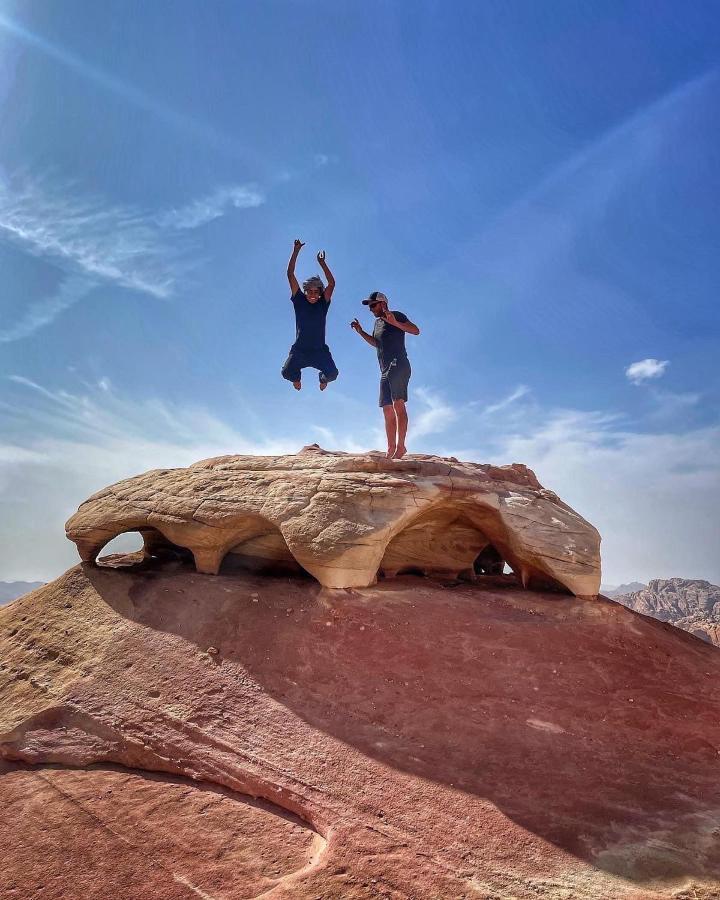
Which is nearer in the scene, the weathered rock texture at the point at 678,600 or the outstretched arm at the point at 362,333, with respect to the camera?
the outstretched arm at the point at 362,333

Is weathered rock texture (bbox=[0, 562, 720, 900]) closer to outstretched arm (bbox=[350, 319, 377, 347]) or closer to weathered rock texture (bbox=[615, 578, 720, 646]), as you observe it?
outstretched arm (bbox=[350, 319, 377, 347])

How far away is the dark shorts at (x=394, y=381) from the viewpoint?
925 cm

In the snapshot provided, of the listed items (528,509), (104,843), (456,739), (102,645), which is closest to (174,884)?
(104,843)

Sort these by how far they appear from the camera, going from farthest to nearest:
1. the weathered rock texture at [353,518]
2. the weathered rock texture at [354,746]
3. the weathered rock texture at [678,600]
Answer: the weathered rock texture at [678,600]
the weathered rock texture at [353,518]
the weathered rock texture at [354,746]

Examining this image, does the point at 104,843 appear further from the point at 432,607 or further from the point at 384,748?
the point at 432,607

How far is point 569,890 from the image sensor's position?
375cm

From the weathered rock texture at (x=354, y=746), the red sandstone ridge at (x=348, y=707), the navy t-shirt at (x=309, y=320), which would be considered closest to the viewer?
the weathered rock texture at (x=354, y=746)

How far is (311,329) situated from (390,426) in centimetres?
249

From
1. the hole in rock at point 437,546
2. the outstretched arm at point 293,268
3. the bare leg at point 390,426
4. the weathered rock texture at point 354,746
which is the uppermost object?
the outstretched arm at point 293,268

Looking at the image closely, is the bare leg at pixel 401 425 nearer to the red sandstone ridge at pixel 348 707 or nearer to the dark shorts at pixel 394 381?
the dark shorts at pixel 394 381

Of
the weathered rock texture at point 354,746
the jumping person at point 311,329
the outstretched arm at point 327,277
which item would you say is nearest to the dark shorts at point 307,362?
the jumping person at point 311,329

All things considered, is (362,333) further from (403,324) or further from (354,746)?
(354,746)

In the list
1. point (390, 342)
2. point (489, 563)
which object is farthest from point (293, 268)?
point (489, 563)

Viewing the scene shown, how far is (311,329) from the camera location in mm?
9844
